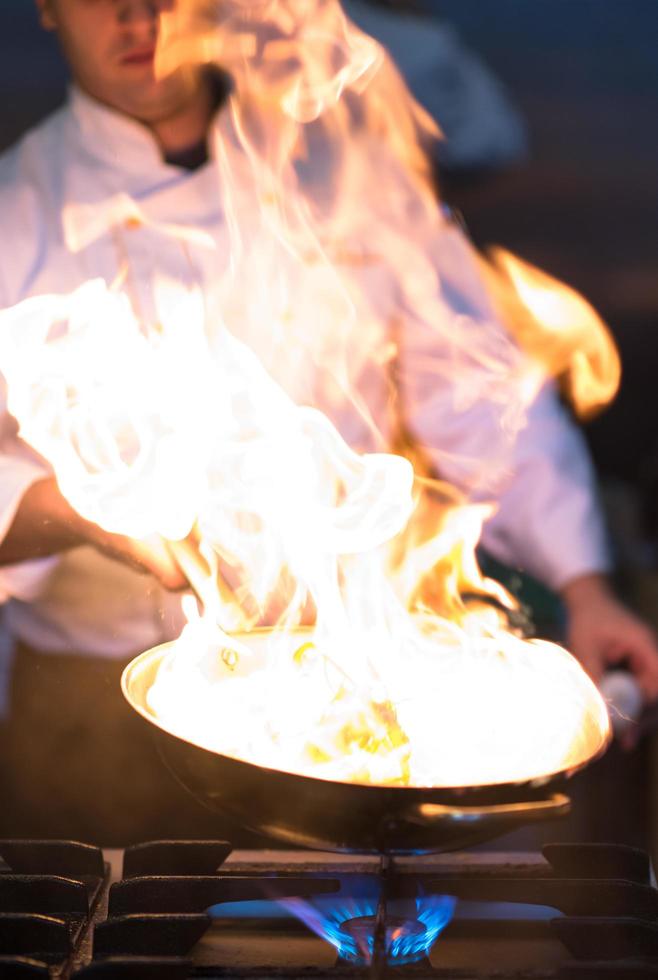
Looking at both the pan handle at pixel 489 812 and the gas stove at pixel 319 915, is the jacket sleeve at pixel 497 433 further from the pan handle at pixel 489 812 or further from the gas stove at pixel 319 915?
the pan handle at pixel 489 812

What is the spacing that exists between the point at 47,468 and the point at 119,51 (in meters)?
0.63

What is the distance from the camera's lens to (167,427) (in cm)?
157

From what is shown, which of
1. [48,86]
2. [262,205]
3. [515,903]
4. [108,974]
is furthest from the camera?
[48,86]

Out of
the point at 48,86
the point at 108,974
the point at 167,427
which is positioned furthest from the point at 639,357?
the point at 108,974

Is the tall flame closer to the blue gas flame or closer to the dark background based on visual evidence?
the blue gas flame

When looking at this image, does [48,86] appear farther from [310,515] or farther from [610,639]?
[610,639]

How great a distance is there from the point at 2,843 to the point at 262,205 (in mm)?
1065

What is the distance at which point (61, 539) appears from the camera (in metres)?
1.44

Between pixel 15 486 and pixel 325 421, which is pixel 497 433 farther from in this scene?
pixel 15 486

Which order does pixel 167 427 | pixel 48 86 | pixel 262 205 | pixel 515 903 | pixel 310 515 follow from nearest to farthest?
pixel 515 903
pixel 310 515
pixel 167 427
pixel 262 205
pixel 48 86


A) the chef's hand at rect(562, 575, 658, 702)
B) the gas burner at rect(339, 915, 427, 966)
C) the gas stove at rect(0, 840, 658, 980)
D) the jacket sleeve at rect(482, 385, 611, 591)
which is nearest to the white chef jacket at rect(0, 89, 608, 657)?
the jacket sleeve at rect(482, 385, 611, 591)

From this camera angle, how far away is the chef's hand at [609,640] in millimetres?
1417

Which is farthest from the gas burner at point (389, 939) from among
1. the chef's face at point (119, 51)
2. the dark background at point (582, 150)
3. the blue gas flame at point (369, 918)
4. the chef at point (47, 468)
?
the dark background at point (582, 150)

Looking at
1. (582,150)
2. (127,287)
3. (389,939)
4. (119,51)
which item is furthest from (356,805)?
(582,150)
